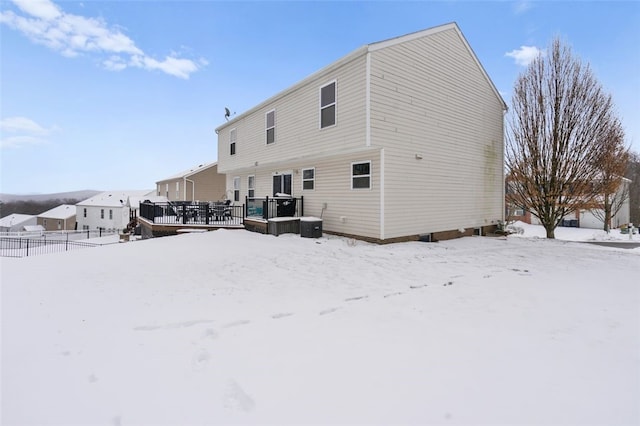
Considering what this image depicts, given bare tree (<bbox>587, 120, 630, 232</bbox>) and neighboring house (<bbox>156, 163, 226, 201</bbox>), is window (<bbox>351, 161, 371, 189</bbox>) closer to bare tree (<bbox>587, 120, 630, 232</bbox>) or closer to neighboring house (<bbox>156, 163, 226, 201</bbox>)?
bare tree (<bbox>587, 120, 630, 232</bbox>)

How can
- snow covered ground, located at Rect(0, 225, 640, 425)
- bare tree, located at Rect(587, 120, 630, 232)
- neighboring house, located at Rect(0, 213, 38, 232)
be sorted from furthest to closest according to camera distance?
neighboring house, located at Rect(0, 213, 38, 232) → bare tree, located at Rect(587, 120, 630, 232) → snow covered ground, located at Rect(0, 225, 640, 425)

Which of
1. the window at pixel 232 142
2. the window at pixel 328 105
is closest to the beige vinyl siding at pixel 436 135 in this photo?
the window at pixel 328 105

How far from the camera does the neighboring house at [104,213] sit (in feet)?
135

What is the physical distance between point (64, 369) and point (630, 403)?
4.68m

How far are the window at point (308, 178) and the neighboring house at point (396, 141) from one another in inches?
1.7

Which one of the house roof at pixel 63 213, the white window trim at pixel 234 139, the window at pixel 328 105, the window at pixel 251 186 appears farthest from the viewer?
the house roof at pixel 63 213

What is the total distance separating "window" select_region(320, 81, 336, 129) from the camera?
10.3m

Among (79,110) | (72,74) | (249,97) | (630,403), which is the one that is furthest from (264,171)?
(630,403)

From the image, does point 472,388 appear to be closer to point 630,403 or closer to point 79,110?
point 630,403

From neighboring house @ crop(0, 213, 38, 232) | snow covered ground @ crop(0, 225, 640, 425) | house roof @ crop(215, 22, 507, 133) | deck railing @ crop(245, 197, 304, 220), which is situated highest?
house roof @ crop(215, 22, 507, 133)

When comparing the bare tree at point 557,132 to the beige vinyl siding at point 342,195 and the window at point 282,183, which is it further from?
the window at point 282,183

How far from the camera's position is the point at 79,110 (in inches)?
726

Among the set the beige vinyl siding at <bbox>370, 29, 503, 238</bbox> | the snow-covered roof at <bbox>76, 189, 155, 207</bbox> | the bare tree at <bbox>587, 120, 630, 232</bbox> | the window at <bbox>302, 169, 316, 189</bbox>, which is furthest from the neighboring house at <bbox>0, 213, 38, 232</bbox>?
the bare tree at <bbox>587, 120, 630, 232</bbox>

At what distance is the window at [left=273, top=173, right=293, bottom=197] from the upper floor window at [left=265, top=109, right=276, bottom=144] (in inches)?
67.8
